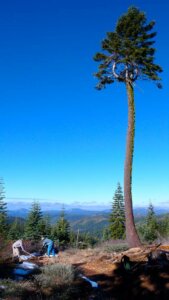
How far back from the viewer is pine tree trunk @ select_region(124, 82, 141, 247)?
18.2 metres

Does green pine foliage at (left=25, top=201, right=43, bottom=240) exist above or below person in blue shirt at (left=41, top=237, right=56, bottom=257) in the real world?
above

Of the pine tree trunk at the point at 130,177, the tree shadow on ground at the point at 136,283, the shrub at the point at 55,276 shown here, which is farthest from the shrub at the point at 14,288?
the pine tree trunk at the point at 130,177

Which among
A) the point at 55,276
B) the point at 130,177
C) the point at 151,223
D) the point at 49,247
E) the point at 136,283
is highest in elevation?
the point at 130,177

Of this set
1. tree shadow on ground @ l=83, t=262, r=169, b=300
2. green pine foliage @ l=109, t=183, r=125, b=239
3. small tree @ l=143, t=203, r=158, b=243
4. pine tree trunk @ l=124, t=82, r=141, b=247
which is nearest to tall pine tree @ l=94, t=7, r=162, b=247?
pine tree trunk @ l=124, t=82, r=141, b=247

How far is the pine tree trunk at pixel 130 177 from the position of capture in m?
18.2

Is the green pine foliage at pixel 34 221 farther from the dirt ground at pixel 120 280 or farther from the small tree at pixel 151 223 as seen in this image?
the dirt ground at pixel 120 280

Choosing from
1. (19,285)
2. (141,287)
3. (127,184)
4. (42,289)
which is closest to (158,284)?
(141,287)

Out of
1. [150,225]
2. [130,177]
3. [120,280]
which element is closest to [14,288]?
[120,280]

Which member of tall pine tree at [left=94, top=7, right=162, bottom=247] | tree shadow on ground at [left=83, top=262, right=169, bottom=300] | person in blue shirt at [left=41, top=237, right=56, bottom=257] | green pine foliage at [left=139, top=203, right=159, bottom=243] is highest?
Result: tall pine tree at [left=94, top=7, right=162, bottom=247]

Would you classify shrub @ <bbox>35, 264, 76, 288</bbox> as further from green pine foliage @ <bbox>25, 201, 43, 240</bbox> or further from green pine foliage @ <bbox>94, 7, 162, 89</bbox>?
green pine foliage @ <bbox>25, 201, 43, 240</bbox>

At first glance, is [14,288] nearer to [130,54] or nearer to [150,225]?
[130,54]

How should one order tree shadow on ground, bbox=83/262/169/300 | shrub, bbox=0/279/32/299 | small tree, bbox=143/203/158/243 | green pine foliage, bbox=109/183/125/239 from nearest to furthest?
shrub, bbox=0/279/32/299
tree shadow on ground, bbox=83/262/169/300
green pine foliage, bbox=109/183/125/239
small tree, bbox=143/203/158/243

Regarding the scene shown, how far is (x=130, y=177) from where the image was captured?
1902cm

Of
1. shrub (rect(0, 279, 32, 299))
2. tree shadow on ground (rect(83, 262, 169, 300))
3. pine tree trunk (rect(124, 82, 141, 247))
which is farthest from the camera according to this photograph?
pine tree trunk (rect(124, 82, 141, 247))
